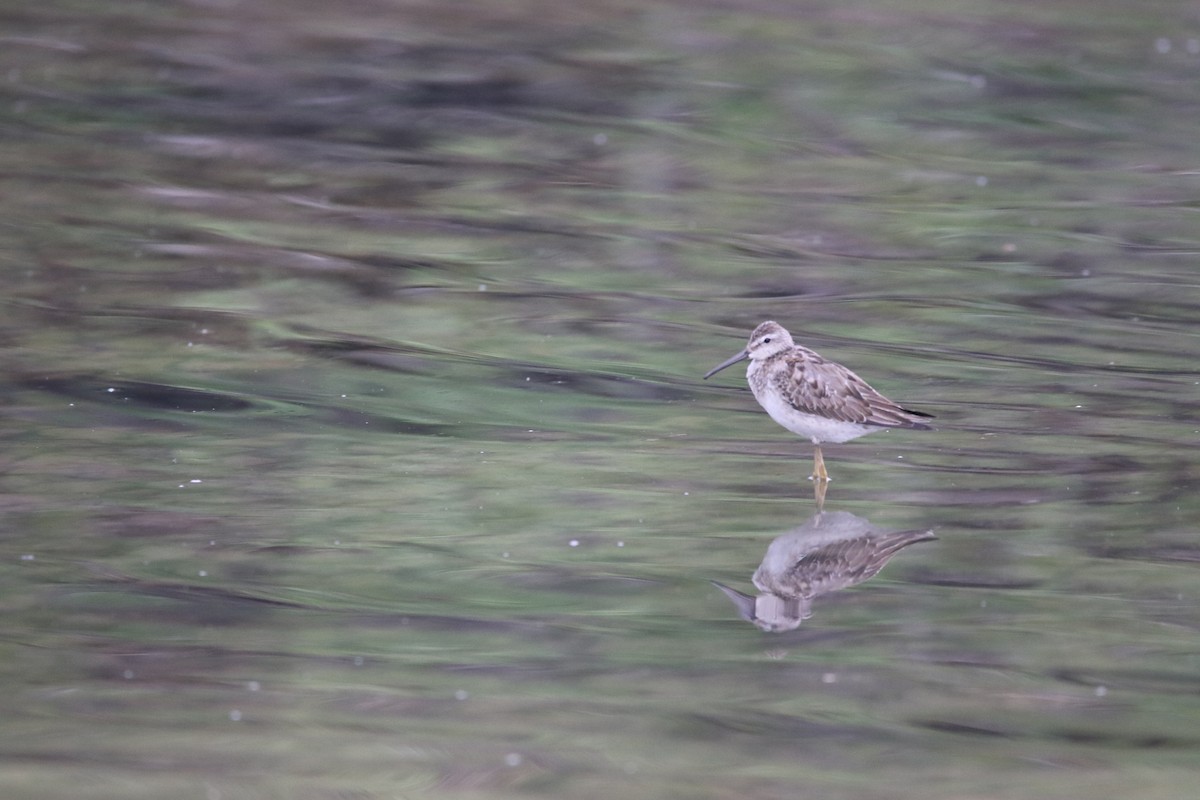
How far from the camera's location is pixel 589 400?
10.0 metres

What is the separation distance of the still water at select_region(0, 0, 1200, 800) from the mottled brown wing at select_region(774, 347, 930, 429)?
35 cm

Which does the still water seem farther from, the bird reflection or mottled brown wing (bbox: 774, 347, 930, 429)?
mottled brown wing (bbox: 774, 347, 930, 429)

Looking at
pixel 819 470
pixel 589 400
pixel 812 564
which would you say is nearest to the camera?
pixel 812 564

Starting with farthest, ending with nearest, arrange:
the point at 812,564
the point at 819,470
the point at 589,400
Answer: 1. the point at 589,400
2. the point at 819,470
3. the point at 812,564

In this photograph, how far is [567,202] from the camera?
13516 mm

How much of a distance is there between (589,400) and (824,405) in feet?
6.17

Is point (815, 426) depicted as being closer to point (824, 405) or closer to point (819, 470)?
point (824, 405)

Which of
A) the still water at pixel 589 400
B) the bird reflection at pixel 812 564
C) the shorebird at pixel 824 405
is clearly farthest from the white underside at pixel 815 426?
the bird reflection at pixel 812 564

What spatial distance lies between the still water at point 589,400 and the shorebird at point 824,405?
12.2 inches

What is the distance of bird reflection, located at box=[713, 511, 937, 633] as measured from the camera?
7.03m

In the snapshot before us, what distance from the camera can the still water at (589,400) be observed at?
6039mm

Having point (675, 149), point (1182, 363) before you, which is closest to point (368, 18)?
point (675, 149)

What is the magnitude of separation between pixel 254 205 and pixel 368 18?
4624mm

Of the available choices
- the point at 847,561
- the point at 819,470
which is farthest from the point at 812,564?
the point at 819,470
